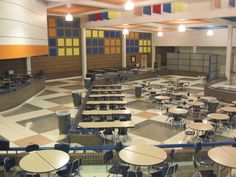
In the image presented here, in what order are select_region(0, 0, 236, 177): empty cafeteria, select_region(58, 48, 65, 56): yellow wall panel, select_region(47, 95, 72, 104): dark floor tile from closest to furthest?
Result: select_region(0, 0, 236, 177): empty cafeteria < select_region(47, 95, 72, 104): dark floor tile < select_region(58, 48, 65, 56): yellow wall panel

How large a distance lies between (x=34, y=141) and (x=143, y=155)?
15.9ft

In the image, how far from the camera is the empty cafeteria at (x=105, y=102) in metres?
6.25

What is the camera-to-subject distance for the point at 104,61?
25844 millimetres

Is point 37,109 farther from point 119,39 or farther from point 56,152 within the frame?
point 119,39

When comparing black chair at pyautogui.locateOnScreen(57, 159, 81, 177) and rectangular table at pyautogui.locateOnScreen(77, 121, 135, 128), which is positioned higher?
rectangular table at pyautogui.locateOnScreen(77, 121, 135, 128)

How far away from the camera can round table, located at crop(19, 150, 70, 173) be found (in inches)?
203

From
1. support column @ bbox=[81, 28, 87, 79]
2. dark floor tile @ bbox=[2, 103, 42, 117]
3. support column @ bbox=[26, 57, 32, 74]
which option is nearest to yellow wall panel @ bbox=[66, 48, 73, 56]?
support column @ bbox=[81, 28, 87, 79]

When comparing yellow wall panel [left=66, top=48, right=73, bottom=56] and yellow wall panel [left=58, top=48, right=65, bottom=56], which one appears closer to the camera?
yellow wall panel [left=58, top=48, right=65, bottom=56]

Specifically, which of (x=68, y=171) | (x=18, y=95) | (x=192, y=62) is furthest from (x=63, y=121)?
(x=192, y=62)

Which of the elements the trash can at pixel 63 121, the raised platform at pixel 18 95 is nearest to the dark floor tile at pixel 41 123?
the trash can at pixel 63 121

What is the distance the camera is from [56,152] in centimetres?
591

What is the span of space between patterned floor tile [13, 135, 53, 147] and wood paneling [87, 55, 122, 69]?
15605 mm

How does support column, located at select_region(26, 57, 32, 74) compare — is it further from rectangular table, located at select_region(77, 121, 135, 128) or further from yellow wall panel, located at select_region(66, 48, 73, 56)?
rectangular table, located at select_region(77, 121, 135, 128)

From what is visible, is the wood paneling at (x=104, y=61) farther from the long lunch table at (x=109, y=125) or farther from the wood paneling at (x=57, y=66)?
the long lunch table at (x=109, y=125)
